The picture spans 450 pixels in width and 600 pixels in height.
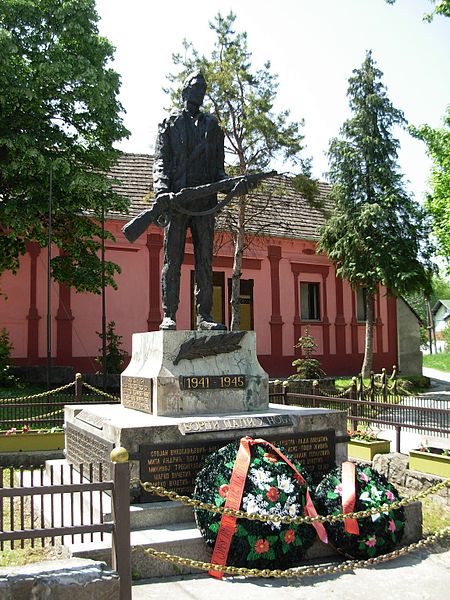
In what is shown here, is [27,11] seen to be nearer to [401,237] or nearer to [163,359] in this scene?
[163,359]

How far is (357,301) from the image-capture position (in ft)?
81.4

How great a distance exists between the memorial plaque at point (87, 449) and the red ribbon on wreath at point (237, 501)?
3.75 ft

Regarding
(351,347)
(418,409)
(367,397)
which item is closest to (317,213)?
(351,347)

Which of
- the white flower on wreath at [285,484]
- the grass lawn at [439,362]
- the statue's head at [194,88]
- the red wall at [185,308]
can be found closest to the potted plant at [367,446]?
the white flower on wreath at [285,484]

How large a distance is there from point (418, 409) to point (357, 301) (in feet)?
54.5

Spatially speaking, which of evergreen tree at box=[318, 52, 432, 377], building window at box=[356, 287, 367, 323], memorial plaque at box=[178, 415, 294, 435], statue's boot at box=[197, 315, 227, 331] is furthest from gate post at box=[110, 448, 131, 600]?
building window at box=[356, 287, 367, 323]

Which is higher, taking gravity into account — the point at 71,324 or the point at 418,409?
the point at 71,324

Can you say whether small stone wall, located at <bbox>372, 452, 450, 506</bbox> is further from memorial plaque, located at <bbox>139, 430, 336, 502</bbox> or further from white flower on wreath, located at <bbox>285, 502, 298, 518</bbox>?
white flower on wreath, located at <bbox>285, 502, 298, 518</bbox>

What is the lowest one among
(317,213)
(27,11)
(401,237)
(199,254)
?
(199,254)

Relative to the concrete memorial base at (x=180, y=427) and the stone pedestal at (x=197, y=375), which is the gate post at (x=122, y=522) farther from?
the stone pedestal at (x=197, y=375)

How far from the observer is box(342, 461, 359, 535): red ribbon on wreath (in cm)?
505

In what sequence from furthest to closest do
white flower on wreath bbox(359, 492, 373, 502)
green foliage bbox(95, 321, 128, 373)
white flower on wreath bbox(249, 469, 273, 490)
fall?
1. green foliage bbox(95, 321, 128, 373)
2. white flower on wreath bbox(359, 492, 373, 502)
3. white flower on wreath bbox(249, 469, 273, 490)

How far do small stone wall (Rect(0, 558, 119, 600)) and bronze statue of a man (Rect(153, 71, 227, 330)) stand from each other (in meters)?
3.93

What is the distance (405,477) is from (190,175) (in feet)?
14.9
